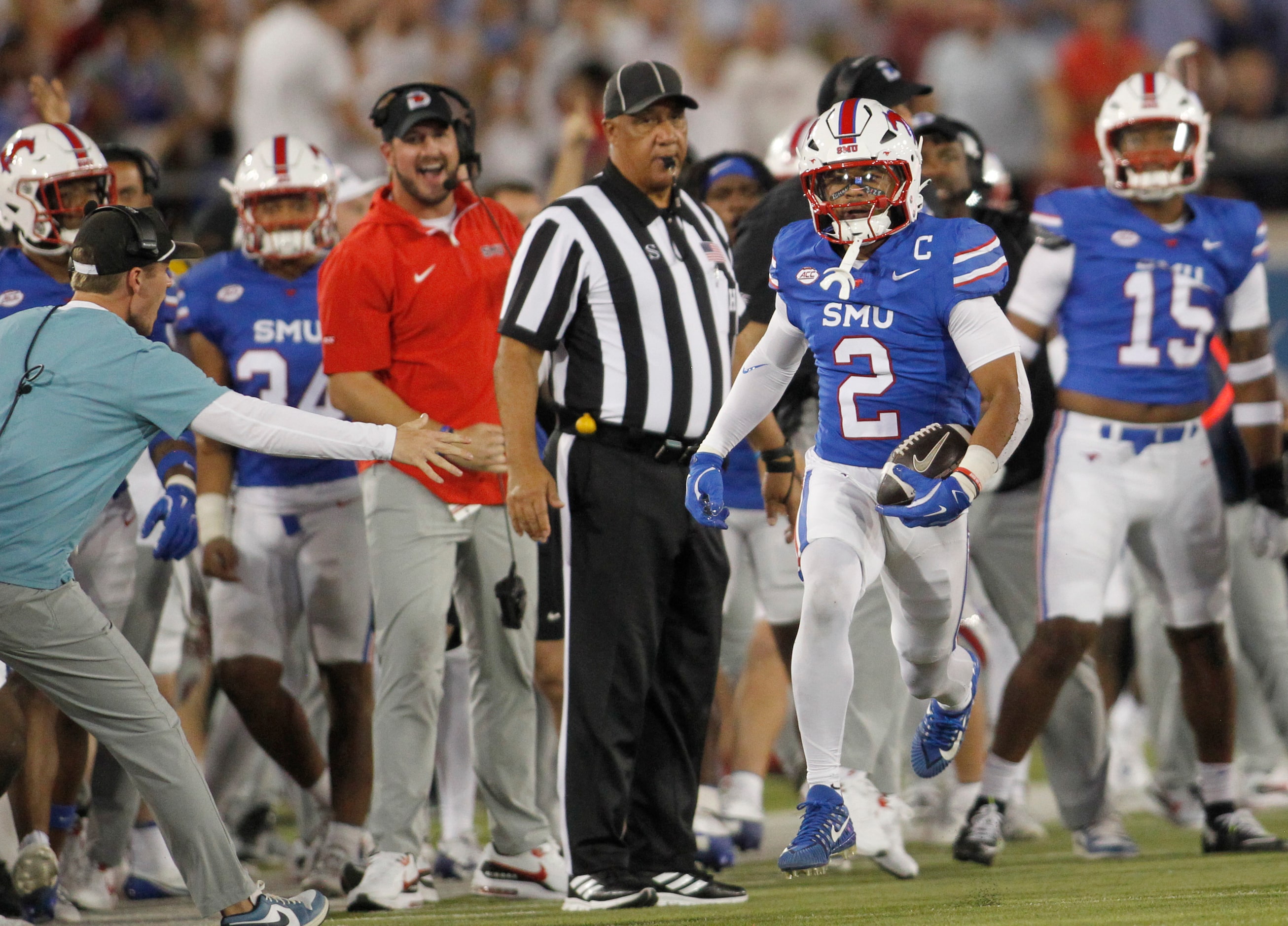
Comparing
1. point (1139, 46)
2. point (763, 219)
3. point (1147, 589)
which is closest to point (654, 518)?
point (763, 219)

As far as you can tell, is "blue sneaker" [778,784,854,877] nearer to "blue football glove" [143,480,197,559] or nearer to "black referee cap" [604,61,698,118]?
"black referee cap" [604,61,698,118]

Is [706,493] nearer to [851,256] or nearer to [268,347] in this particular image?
[851,256]

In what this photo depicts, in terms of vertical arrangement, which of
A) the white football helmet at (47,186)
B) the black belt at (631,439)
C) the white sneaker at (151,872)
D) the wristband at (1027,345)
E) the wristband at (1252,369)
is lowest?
the white sneaker at (151,872)

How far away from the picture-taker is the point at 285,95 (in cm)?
959

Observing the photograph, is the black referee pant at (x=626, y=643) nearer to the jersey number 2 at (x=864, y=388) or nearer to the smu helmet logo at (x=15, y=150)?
the jersey number 2 at (x=864, y=388)

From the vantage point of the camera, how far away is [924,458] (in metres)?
4.37

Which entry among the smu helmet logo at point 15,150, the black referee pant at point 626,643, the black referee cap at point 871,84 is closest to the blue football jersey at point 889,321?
the black referee pant at point 626,643

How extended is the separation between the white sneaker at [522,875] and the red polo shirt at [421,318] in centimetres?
104

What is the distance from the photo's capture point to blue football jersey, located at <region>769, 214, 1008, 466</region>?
454 centimetres

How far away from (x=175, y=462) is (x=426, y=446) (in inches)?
57.3

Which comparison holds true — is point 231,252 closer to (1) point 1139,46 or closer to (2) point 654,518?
Answer: (2) point 654,518

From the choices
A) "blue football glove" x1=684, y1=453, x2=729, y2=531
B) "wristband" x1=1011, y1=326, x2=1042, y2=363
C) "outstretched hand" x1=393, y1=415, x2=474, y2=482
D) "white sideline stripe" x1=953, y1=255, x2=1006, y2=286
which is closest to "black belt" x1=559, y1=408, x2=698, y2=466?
"blue football glove" x1=684, y1=453, x2=729, y2=531

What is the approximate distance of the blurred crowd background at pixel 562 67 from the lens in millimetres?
9812

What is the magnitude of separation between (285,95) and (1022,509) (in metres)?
4.92
